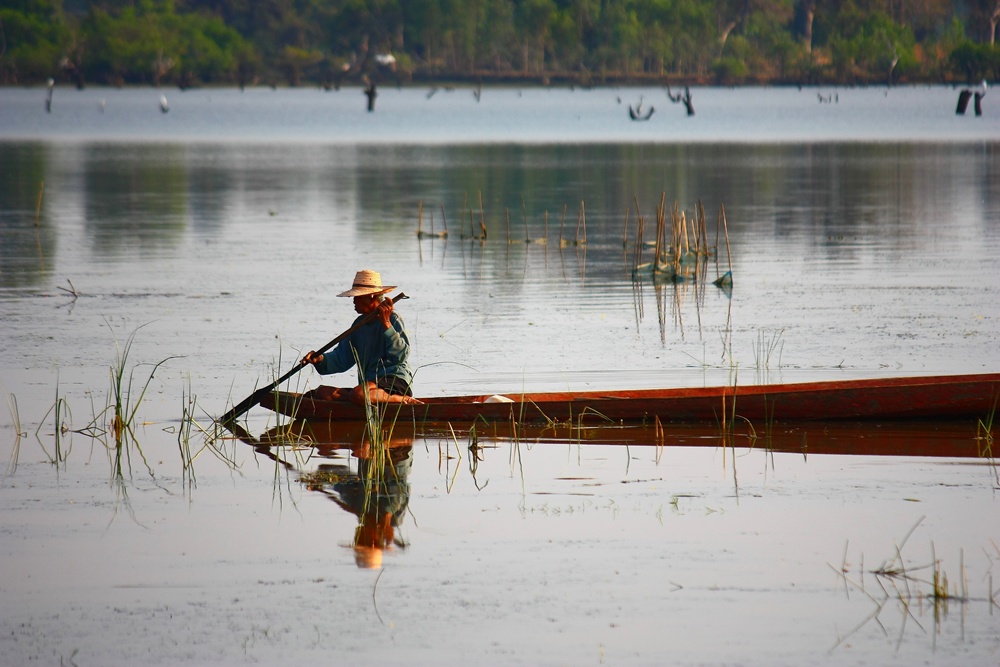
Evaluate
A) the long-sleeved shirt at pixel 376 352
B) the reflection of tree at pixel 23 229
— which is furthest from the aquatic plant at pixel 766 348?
the reflection of tree at pixel 23 229

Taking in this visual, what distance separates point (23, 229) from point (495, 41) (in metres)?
107

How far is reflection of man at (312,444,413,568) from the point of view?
22.6ft

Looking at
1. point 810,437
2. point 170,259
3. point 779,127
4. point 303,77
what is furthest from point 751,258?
point 303,77

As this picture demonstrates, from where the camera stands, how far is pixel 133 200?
28.2 meters

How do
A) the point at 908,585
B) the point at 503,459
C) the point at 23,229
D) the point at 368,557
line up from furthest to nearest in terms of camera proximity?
the point at 23,229 → the point at 503,459 → the point at 368,557 → the point at 908,585

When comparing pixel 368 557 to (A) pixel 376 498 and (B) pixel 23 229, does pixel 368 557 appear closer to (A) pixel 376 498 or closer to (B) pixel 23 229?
(A) pixel 376 498

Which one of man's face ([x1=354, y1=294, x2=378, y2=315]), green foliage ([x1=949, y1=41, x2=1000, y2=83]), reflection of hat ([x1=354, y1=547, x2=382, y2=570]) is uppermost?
green foliage ([x1=949, y1=41, x2=1000, y2=83])

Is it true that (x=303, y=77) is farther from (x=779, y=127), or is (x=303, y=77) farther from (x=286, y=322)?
(x=286, y=322)

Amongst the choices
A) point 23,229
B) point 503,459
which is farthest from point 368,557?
point 23,229

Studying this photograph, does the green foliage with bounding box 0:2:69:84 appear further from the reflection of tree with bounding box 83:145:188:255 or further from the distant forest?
the reflection of tree with bounding box 83:145:188:255

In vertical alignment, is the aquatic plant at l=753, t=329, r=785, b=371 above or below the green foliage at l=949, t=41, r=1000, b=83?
below

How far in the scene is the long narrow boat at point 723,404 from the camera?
8.69 metres

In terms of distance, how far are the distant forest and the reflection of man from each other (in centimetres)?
10882

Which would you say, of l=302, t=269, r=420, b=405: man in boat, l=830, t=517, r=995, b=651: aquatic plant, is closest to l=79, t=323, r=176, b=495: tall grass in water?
l=302, t=269, r=420, b=405: man in boat
